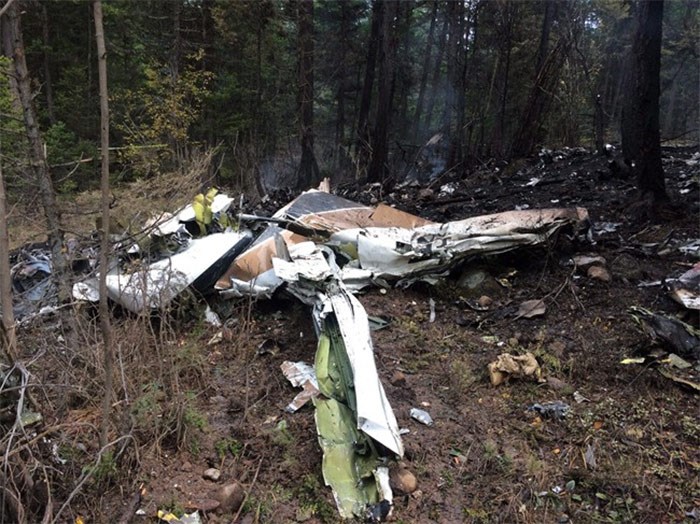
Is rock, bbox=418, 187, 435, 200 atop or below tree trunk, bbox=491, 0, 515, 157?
below

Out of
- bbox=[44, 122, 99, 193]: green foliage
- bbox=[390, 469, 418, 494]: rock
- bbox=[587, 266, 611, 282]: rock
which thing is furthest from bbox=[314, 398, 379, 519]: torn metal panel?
bbox=[44, 122, 99, 193]: green foliage

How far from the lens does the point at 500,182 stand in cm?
830

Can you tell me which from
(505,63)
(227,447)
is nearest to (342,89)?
(505,63)

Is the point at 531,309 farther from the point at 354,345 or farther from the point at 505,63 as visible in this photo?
the point at 505,63

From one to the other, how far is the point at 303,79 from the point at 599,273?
10094 millimetres

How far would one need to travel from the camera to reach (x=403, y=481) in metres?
2.29

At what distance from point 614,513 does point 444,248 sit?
8.31 ft

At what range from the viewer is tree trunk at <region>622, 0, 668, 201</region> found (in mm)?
4578

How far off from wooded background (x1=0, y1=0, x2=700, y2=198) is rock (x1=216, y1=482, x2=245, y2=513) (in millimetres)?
7788

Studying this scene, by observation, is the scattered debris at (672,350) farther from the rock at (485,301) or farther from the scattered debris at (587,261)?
the rock at (485,301)

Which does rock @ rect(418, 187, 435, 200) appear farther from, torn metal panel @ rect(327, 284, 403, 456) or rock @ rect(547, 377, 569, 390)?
rock @ rect(547, 377, 569, 390)

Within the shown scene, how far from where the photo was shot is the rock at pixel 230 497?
2.20 m

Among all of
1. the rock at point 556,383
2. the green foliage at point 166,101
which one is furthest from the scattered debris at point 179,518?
the green foliage at point 166,101

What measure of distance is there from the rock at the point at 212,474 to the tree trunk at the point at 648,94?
4704 millimetres
